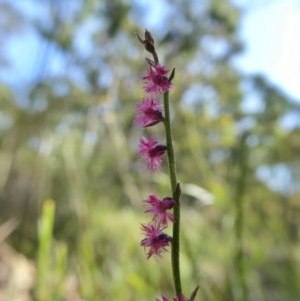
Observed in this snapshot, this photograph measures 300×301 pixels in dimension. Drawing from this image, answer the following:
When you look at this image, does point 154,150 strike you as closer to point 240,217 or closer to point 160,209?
point 160,209

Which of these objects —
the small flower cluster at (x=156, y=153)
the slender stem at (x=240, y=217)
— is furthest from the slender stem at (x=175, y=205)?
the slender stem at (x=240, y=217)

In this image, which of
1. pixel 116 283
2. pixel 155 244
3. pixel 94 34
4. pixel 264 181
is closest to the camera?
pixel 155 244

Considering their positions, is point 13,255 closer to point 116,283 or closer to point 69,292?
point 69,292

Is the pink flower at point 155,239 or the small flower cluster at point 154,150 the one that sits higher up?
the small flower cluster at point 154,150

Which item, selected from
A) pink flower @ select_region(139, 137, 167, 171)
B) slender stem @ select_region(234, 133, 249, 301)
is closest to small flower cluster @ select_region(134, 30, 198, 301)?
pink flower @ select_region(139, 137, 167, 171)

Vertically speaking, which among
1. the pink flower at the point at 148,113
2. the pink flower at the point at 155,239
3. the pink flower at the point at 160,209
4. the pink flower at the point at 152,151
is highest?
the pink flower at the point at 148,113

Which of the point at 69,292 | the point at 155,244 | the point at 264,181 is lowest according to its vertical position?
the point at 155,244

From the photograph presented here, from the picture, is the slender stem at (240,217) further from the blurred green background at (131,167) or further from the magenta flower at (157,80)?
the magenta flower at (157,80)

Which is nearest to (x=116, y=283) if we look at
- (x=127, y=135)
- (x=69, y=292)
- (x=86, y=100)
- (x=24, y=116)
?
(x=69, y=292)

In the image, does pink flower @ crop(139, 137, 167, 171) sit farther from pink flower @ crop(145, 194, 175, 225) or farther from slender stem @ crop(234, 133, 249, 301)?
slender stem @ crop(234, 133, 249, 301)
